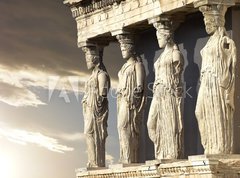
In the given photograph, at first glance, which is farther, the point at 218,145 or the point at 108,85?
the point at 108,85

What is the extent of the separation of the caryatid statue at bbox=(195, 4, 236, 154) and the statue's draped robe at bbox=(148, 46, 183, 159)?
92 centimetres

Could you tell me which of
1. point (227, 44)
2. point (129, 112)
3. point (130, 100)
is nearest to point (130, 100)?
point (130, 100)

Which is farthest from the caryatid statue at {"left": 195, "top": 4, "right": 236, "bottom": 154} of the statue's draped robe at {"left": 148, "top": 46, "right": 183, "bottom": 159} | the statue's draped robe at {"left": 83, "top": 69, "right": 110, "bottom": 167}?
the statue's draped robe at {"left": 83, "top": 69, "right": 110, "bottom": 167}

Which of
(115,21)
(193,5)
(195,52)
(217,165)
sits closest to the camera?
(217,165)

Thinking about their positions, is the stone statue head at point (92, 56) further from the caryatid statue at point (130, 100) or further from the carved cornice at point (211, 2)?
the carved cornice at point (211, 2)

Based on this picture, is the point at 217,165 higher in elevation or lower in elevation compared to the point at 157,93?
lower

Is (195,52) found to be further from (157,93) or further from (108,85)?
(108,85)

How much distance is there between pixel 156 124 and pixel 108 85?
2404 millimetres

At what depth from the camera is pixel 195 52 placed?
53.1 ft

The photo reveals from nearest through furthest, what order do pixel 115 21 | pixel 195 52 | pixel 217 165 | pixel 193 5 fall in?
1. pixel 217 165
2. pixel 193 5
3. pixel 195 52
4. pixel 115 21

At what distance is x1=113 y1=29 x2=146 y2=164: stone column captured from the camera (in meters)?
16.9

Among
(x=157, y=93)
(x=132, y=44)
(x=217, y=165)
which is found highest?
(x=132, y=44)

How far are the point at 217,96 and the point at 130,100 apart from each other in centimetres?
270

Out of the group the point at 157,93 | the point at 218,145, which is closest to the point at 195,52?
the point at 157,93
